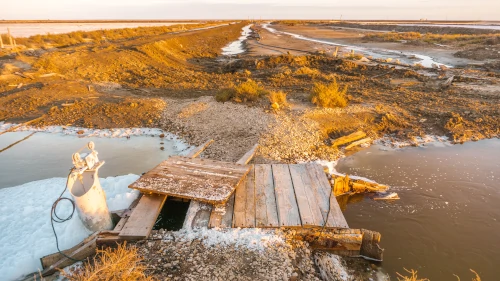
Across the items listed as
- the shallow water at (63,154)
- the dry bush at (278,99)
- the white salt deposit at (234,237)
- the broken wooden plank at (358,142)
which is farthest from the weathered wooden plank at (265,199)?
the dry bush at (278,99)

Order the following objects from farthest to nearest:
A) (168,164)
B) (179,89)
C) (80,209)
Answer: (179,89) < (168,164) < (80,209)

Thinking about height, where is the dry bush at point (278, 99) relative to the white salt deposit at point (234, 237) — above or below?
above

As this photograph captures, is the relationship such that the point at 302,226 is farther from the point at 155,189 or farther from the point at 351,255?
the point at 155,189

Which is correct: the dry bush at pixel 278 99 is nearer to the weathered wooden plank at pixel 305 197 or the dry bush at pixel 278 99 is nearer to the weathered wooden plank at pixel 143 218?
the weathered wooden plank at pixel 305 197

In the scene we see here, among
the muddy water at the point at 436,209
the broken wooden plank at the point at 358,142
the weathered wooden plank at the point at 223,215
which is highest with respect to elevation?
the weathered wooden plank at the point at 223,215

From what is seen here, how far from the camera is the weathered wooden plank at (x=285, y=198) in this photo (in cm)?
457

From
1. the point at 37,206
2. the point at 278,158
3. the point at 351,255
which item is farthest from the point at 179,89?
the point at 351,255

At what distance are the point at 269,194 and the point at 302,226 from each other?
963 mm

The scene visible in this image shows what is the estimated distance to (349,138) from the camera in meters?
9.06

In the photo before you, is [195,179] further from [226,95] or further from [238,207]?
[226,95]

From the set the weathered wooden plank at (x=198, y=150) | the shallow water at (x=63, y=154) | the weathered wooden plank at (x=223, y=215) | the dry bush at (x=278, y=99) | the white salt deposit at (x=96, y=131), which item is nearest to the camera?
the weathered wooden plank at (x=223, y=215)

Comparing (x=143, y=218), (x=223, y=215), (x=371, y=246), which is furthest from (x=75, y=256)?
(x=371, y=246)

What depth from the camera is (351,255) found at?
474cm

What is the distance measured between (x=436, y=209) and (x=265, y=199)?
12.9 feet
